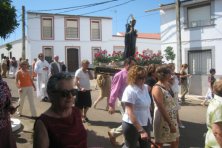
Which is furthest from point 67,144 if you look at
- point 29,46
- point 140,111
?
point 29,46

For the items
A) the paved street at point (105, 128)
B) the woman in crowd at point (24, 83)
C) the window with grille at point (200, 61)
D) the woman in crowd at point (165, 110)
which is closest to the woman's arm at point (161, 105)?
the woman in crowd at point (165, 110)

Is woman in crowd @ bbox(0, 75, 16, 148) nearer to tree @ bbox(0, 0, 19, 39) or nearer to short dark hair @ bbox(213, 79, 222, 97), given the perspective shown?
short dark hair @ bbox(213, 79, 222, 97)

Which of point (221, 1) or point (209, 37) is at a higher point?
point (221, 1)

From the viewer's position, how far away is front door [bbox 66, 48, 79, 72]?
35.8 meters

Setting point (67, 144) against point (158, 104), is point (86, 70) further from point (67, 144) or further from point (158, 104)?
point (67, 144)

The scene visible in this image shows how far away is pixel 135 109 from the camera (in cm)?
464

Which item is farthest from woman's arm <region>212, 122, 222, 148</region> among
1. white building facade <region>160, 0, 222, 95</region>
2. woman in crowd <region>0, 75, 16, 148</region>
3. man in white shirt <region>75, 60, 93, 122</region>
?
white building facade <region>160, 0, 222, 95</region>

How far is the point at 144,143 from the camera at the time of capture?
4.72 m

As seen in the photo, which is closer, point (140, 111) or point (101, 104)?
point (140, 111)

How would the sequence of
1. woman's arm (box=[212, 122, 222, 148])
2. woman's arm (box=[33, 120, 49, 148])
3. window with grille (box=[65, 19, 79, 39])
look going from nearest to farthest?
woman's arm (box=[33, 120, 49, 148]) → woman's arm (box=[212, 122, 222, 148]) → window with grille (box=[65, 19, 79, 39])

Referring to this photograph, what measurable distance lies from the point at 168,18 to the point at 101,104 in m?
9.53

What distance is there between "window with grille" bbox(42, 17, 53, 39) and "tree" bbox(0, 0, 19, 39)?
28556mm

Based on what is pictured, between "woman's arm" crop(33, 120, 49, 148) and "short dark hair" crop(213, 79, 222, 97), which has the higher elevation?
"short dark hair" crop(213, 79, 222, 97)

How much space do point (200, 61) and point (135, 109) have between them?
47.0 ft
